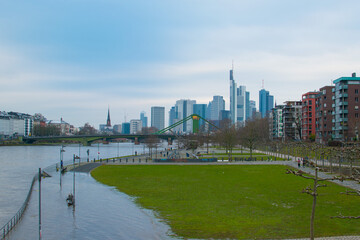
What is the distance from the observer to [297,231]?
80.8 feet

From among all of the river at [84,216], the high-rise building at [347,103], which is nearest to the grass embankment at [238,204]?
the river at [84,216]

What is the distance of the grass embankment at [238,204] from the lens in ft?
83.1

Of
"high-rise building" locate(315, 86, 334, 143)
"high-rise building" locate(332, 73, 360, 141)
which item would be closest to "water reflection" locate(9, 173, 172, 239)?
"high-rise building" locate(332, 73, 360, 141)

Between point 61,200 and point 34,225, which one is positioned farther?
point 61,200

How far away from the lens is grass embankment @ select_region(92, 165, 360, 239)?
83.1ft

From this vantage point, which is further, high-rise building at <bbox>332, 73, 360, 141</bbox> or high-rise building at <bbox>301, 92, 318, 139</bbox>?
high-rise building at <bbox>301, 92, 318, 139</bbox>

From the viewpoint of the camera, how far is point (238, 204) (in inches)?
1316

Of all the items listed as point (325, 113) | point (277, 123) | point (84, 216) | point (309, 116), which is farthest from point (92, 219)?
point (277, 123)

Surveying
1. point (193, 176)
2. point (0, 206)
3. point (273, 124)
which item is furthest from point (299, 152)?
point (273, 124)

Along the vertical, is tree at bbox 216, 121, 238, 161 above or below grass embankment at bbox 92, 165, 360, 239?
above

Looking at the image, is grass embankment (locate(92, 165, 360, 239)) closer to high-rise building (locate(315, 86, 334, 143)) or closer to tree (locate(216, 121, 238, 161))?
tree (locate(216, 121, 238, 161))

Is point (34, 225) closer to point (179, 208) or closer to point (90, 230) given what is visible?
point (90, 230)

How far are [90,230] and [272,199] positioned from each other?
1880 cm

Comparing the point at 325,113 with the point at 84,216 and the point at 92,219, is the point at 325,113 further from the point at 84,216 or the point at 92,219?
the point at 92,219
